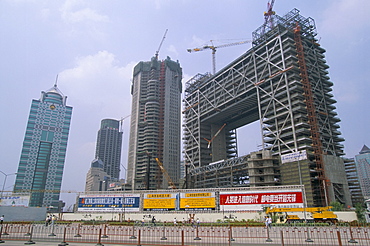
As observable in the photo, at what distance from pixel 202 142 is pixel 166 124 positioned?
137ft

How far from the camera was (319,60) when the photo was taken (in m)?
101

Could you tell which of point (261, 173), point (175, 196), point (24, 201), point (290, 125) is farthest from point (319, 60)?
point (24, 201)

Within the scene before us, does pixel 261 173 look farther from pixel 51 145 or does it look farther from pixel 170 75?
pixel 51 145

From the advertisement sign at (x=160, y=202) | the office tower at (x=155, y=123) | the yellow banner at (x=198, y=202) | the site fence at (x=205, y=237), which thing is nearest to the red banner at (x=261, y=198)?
the yellow banner at (x=198, y=202)

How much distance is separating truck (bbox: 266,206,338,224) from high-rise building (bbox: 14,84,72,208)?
135961 mm

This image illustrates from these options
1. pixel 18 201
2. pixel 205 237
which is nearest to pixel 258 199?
pixel 205 237

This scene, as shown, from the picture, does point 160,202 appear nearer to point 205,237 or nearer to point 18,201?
point 205,237

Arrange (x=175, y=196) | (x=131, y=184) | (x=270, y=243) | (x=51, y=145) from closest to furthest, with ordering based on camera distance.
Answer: (x=270, y=243)
(x=175, y=196)
(x=131, y=184)
(x=51, y=145)

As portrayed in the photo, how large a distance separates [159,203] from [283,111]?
52.6m

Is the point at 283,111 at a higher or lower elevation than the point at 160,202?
higher

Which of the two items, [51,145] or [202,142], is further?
[51,145]

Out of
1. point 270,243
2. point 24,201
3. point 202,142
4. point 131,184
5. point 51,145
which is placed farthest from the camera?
point 51,145

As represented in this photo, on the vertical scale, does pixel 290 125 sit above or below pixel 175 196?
above

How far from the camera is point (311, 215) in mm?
49031
